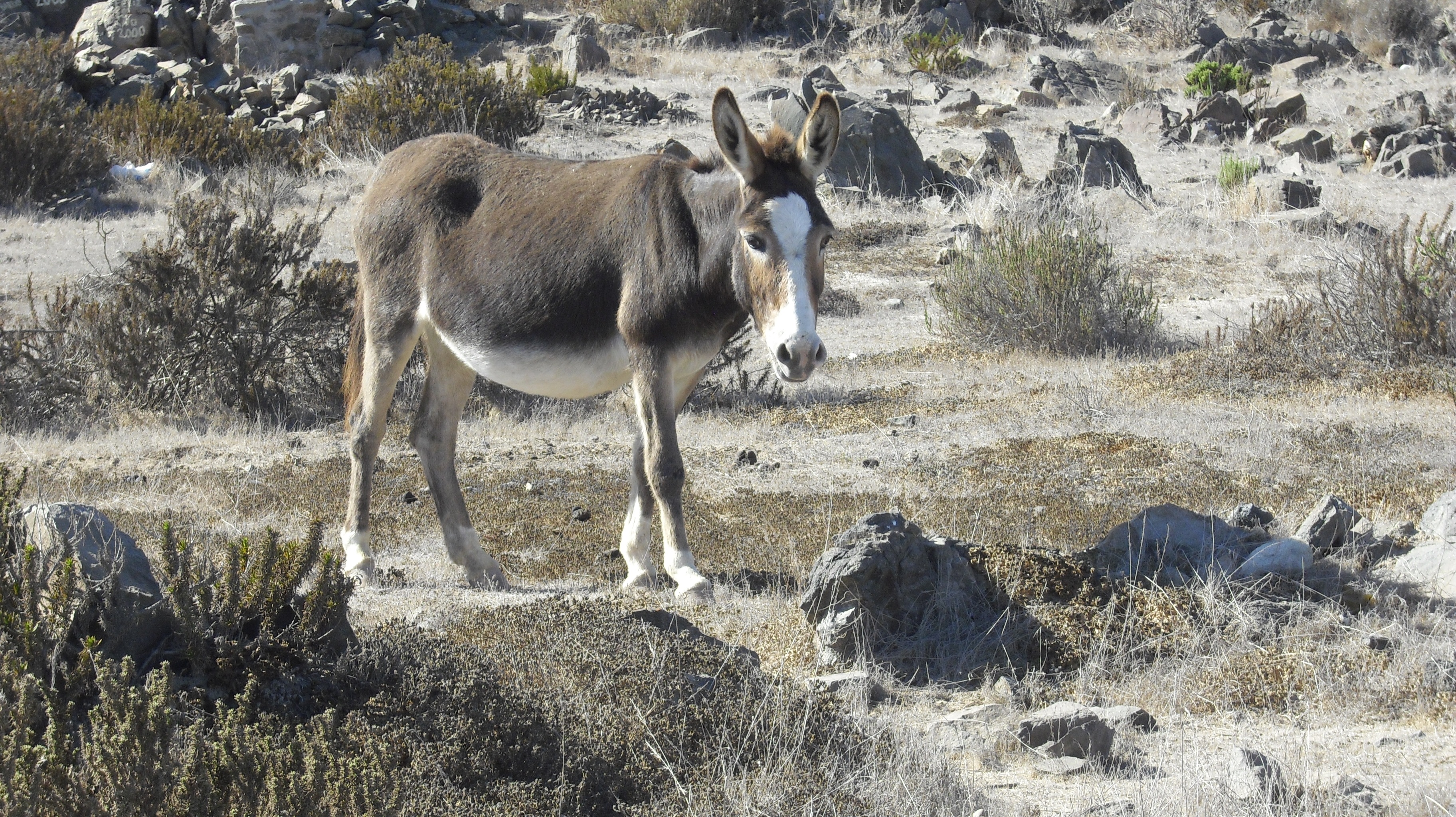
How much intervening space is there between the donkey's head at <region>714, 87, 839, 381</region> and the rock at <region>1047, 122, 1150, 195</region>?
1312 cm

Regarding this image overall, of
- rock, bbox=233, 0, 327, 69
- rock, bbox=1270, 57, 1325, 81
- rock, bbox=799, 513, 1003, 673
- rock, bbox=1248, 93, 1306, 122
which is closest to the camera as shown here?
rock, bbox=799, 513, 1003, 673

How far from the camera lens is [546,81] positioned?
893 inches

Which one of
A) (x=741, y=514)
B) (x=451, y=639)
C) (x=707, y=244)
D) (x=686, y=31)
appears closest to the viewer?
(x=451, y=639)

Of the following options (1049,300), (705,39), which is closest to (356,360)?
(1049,300)

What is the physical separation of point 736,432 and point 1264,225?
30.6 feet

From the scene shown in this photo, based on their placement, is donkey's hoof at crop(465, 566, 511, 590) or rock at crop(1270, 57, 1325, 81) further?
rock at crop(1270, 57, 1325, 81)

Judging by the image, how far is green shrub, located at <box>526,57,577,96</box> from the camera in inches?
886

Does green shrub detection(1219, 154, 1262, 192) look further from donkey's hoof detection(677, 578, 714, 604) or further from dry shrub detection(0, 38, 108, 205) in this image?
dry shrub detection(0, 38, 108, 205)

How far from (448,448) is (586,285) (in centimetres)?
143

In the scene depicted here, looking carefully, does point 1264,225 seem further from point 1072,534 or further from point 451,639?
point 451,639

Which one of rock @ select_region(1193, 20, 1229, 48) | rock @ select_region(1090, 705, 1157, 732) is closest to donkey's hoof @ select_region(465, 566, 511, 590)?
rock @ select_region(1090, 705, 1157, 732)

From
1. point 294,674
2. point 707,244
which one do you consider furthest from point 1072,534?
point 294,674

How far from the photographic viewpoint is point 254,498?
26.0ft

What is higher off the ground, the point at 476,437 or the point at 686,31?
the point at 686,31
